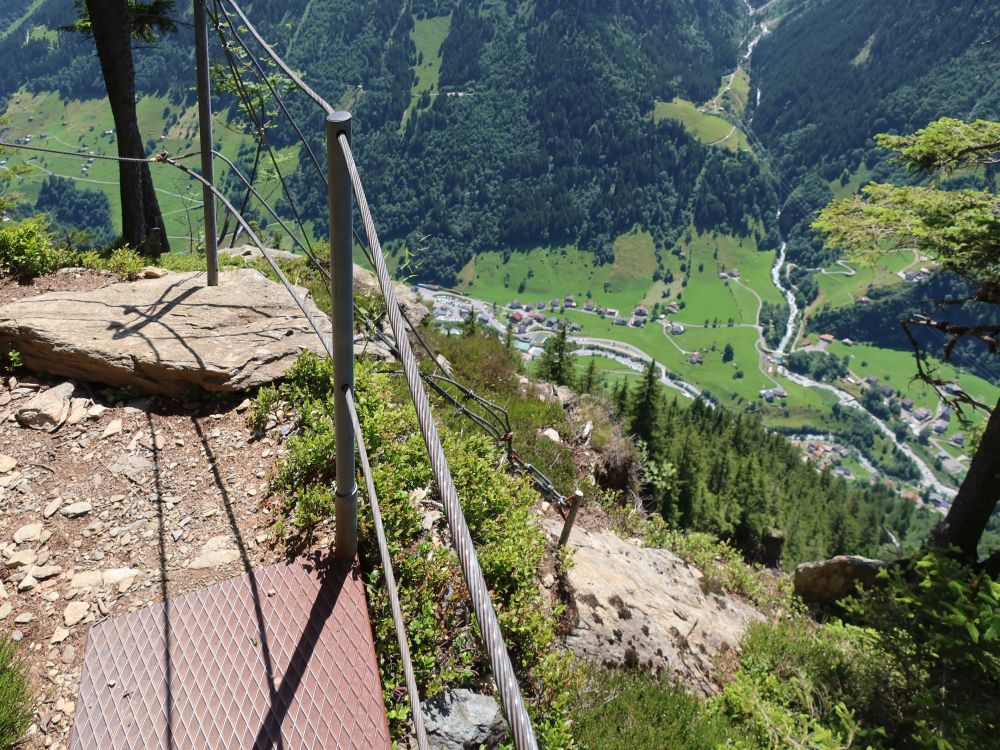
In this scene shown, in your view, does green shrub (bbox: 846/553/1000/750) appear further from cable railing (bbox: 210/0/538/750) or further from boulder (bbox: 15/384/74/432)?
boulder (bbox: 15/384/74/432)

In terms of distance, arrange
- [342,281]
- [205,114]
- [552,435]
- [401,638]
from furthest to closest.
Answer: [552,435] < [205,114] < [342,281] < [401,638]

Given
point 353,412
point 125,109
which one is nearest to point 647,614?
point 353,412

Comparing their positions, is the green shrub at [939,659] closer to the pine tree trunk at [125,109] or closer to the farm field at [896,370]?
the pine tree trunk at [125,109]

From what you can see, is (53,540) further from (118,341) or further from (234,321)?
(234,321)

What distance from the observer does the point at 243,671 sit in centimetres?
330

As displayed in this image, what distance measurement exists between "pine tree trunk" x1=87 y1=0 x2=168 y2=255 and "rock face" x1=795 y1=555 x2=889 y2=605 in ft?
44.2

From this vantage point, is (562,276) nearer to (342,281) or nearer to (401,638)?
(342,281)

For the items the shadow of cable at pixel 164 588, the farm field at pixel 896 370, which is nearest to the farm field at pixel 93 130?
the farm field at pixel 896 370

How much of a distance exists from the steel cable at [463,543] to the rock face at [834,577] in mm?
10551

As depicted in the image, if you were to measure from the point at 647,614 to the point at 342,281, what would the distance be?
216 inches

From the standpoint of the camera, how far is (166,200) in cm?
12438

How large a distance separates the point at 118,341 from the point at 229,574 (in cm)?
285

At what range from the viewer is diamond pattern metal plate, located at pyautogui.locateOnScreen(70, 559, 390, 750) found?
9.98ft

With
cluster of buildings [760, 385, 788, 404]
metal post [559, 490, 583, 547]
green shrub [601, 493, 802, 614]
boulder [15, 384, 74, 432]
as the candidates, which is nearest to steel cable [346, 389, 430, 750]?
metal post [559, 490, 583, 547]
